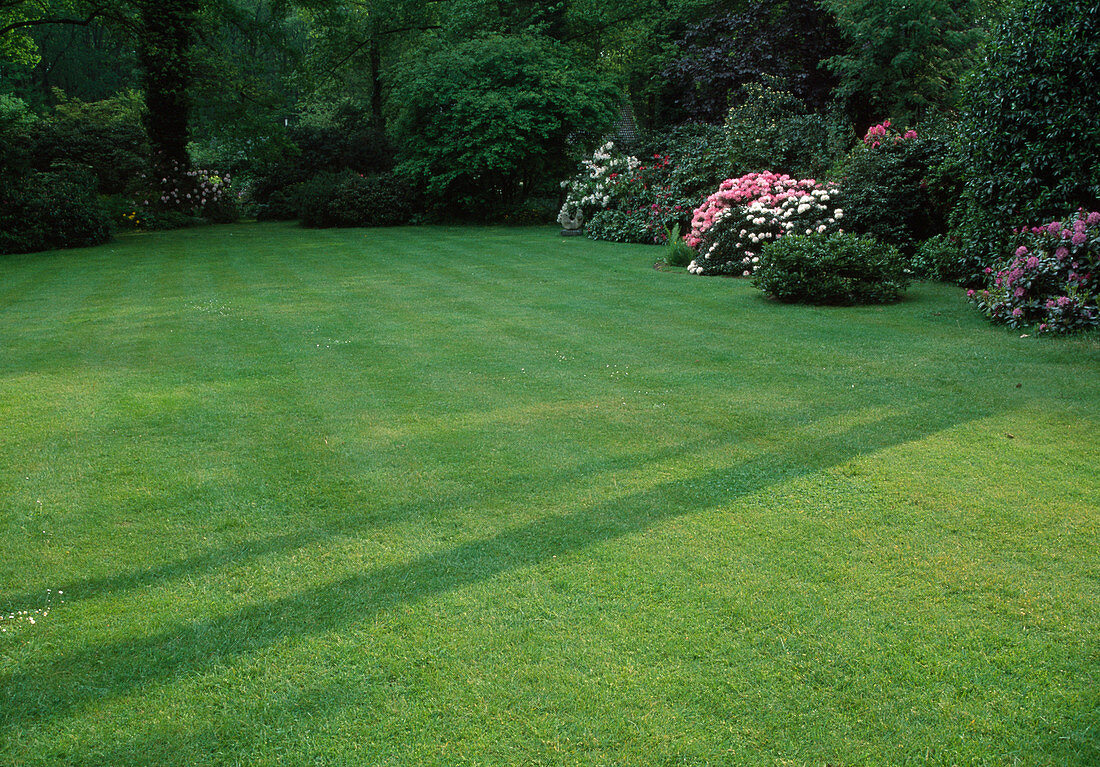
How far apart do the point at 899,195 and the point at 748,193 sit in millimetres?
2103

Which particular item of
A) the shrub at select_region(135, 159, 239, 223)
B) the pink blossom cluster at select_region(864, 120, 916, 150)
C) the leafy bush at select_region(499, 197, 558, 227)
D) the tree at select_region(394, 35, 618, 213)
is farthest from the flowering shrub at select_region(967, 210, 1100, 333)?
the shrub at select_region(135, 159, 239, 223)

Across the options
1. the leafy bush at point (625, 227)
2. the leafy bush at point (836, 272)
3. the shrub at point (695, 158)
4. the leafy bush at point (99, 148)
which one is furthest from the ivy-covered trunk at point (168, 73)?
the leafy bush at point (836, 272)

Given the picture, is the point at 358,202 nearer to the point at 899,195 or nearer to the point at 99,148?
the point at 99,148

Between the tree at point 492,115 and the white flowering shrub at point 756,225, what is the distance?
28.5ft

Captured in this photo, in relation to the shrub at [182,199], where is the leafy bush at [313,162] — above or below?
above

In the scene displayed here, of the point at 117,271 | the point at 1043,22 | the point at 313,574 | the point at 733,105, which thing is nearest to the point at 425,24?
the point at 733,105

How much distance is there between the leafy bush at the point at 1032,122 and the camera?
7980mm

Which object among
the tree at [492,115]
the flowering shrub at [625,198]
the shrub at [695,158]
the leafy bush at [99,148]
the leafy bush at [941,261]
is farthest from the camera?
the leafy bush at [99,148]

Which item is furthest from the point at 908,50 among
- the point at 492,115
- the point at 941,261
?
the point at 492,115

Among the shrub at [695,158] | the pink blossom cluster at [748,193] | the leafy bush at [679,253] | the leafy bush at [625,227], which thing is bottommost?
the leafy bush at [679,253]

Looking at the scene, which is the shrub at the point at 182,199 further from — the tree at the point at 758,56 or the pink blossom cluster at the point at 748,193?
the pink blossom cluster at the point at 748,193

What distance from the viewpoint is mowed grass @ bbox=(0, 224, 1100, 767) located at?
8.18 ft

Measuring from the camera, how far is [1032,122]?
8.55m

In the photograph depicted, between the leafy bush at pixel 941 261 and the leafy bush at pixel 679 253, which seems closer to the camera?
the leafy bush at pixel 941 261
